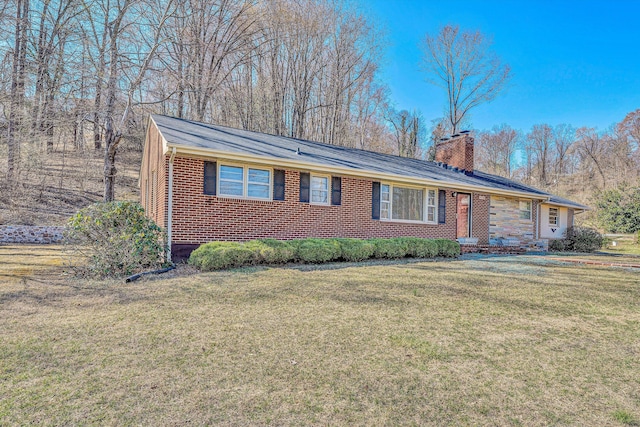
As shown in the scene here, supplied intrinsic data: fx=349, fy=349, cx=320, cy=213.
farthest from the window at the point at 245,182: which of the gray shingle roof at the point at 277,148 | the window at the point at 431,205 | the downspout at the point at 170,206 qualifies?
the window at the point at 431,205

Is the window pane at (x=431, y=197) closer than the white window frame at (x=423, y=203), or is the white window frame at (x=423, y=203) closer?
the white window frame at (x=423, y=203)

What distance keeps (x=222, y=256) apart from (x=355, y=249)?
3.46 metres

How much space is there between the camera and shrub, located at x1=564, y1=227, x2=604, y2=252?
1670cm

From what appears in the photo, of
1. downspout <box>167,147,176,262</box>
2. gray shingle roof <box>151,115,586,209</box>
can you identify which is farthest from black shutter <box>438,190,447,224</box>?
downspout <box>167,147,176,262</box>

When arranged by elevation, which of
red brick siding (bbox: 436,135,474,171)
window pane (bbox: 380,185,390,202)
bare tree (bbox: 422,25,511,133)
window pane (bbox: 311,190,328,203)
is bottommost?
window pane (bbox: 311,190,328,203)

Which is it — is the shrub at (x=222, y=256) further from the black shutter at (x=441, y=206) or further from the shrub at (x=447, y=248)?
the black shutter at (x=441, y=206)

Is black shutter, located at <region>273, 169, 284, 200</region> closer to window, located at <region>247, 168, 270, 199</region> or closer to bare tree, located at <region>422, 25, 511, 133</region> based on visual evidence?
window, located at <region>247, 168, 270, 199</region>

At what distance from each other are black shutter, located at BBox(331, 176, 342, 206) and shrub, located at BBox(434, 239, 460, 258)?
126 inches

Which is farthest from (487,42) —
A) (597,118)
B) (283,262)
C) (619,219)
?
(283,262)

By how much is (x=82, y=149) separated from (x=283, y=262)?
18074 mm

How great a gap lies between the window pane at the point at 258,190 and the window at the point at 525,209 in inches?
472

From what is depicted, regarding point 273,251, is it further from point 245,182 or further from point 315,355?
point 315,355

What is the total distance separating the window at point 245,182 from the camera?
887 centimetres

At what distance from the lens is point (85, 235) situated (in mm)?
6598
